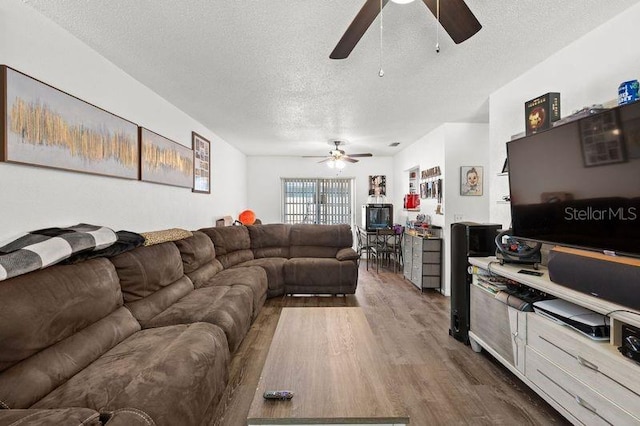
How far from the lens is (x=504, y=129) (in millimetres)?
3031

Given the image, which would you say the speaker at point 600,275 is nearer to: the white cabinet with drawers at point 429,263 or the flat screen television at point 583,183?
the flat screen television at point 583,183

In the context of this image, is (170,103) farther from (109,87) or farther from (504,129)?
(504,129)

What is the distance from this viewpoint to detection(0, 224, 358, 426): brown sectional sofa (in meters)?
1.25

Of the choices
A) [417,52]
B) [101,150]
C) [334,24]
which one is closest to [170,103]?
[101,150]

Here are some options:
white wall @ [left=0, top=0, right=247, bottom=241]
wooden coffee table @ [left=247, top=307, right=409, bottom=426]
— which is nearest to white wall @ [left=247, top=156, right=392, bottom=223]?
white wall @ [left=0, top=0, right=247, bottom=241]

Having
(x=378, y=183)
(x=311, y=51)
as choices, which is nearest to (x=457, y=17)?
(x=311, y=51)

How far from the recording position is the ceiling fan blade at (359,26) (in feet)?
4.61

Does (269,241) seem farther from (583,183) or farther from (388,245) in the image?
(583,183)

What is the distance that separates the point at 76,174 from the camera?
2143mm

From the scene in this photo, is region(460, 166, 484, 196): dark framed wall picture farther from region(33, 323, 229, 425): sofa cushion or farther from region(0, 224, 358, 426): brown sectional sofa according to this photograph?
region(33, 323, 229, 425): sofa cushion

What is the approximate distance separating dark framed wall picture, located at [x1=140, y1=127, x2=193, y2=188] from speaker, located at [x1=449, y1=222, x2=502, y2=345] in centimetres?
308

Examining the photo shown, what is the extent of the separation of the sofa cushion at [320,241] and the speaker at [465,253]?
2.20 metres

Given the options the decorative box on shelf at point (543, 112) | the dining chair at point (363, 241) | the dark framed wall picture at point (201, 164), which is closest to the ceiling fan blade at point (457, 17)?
the decorative box on shelf at point (543, 112)

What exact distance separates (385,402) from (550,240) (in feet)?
5.10
